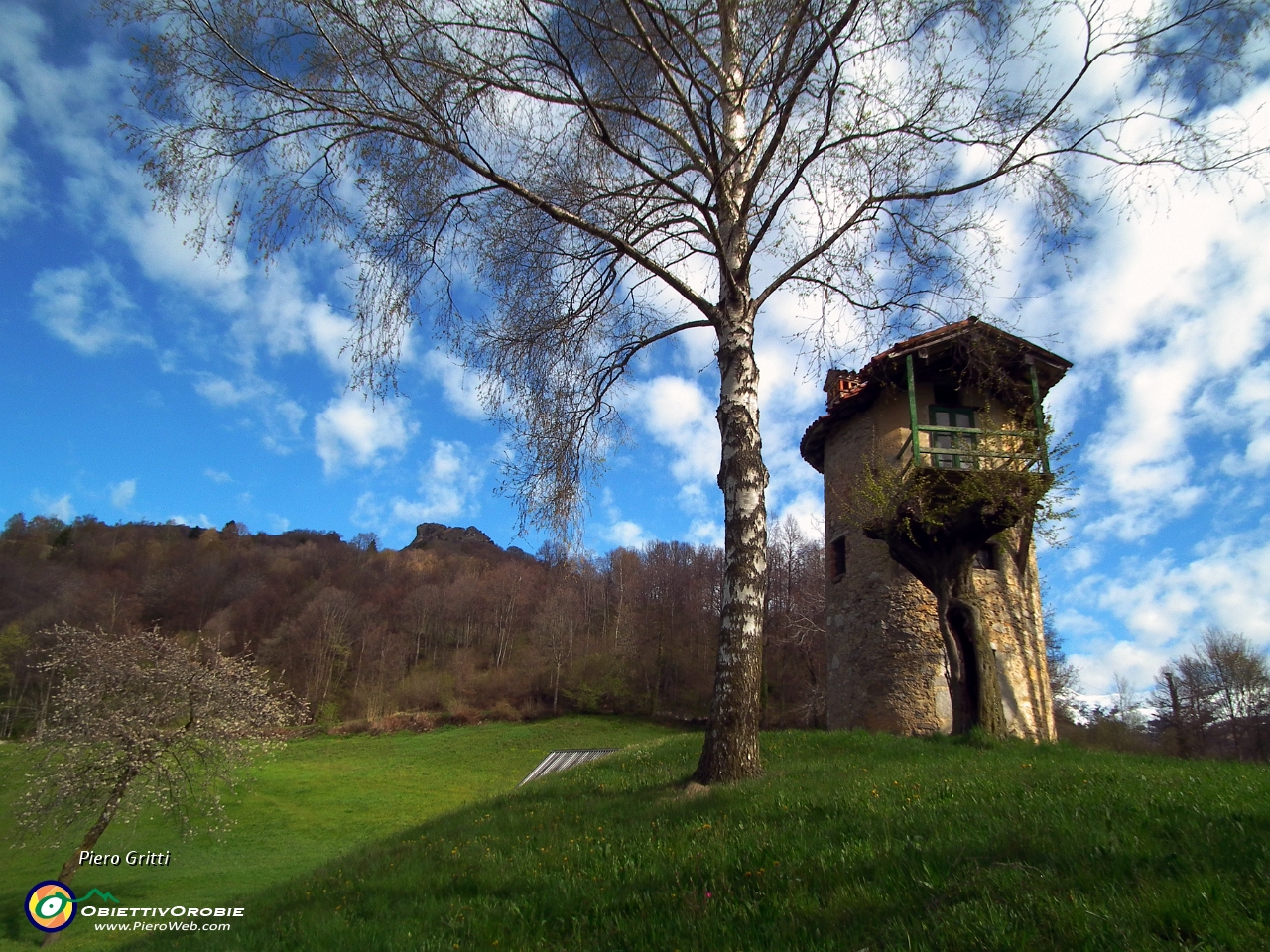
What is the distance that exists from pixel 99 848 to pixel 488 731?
28.5 metres

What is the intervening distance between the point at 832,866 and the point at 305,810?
27.2m

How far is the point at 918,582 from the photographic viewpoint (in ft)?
49.1

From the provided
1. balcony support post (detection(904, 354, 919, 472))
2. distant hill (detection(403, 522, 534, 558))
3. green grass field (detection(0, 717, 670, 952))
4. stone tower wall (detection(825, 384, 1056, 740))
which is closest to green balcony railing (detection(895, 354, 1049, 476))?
balcony support post (detection(904, 354, 919, 472))

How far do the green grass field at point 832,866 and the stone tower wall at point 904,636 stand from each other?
5.53m

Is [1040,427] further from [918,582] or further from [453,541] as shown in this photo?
[453,541]

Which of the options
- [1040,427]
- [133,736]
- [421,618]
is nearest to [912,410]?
[1040,427]

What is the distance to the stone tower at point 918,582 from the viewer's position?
1406 cm

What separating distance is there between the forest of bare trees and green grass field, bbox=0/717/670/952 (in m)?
6.72

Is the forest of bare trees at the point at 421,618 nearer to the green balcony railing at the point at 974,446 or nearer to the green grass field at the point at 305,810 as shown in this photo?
the green grass field at the point at 305,810

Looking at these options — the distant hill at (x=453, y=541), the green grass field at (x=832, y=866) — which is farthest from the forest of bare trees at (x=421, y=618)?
the green grass field at (x=832, y=866)

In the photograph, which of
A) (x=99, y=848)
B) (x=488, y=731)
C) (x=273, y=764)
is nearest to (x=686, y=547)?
(x=488, y=731)

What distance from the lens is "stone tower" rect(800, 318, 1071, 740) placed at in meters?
14.1

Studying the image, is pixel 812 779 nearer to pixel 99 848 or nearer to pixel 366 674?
pixel 99 848

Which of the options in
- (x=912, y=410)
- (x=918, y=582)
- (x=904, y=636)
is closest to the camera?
(x=912, y=410)
